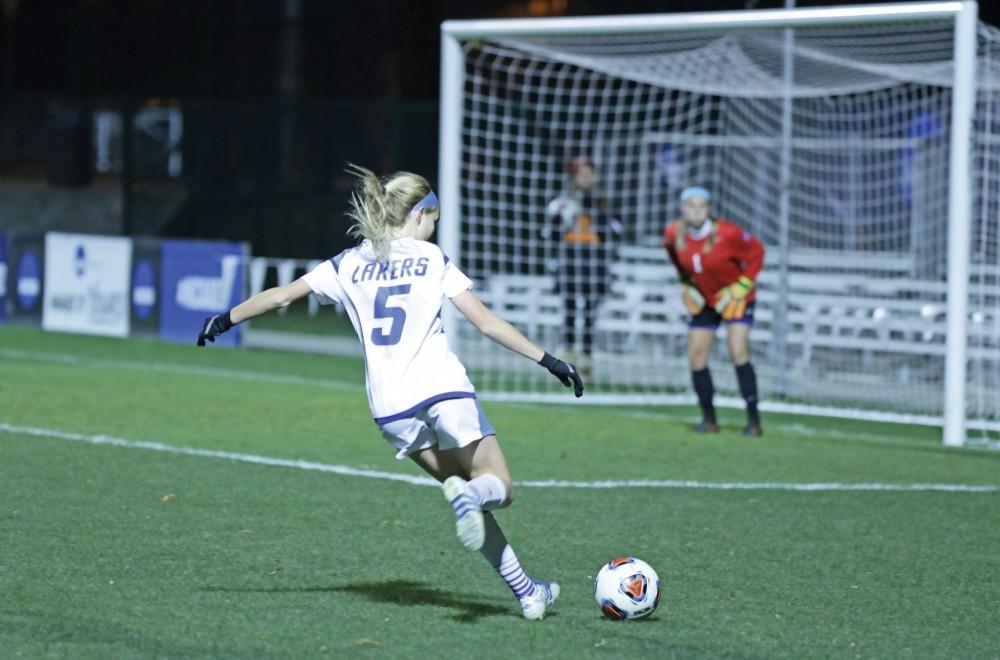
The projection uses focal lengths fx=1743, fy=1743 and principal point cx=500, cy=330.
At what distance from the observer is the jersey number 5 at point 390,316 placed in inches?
250

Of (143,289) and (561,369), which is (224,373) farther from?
(561,369)

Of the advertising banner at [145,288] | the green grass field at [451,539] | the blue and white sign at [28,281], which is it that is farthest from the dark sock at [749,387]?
the blue and white sign at [28,281]

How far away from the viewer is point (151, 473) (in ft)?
32.7

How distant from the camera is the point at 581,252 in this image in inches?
642

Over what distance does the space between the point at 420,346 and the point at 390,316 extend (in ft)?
0.51

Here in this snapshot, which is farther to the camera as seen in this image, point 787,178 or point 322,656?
point 787,178

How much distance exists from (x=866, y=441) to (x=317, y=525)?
5525 millimetres

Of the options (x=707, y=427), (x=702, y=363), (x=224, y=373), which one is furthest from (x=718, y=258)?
(x=224, y=373)

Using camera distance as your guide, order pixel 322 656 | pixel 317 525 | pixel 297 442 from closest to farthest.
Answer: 1. pixel 322 656
2. pixel 317 525
3. pixel 297 442

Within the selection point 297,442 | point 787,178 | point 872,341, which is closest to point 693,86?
point 787,178

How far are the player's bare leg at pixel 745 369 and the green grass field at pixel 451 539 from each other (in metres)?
0.17

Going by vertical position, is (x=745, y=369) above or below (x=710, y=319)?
below

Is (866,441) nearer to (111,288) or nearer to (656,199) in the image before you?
(656,199)

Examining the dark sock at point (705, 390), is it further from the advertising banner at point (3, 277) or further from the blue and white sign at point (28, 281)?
the advertising banner at point (3, 277)
